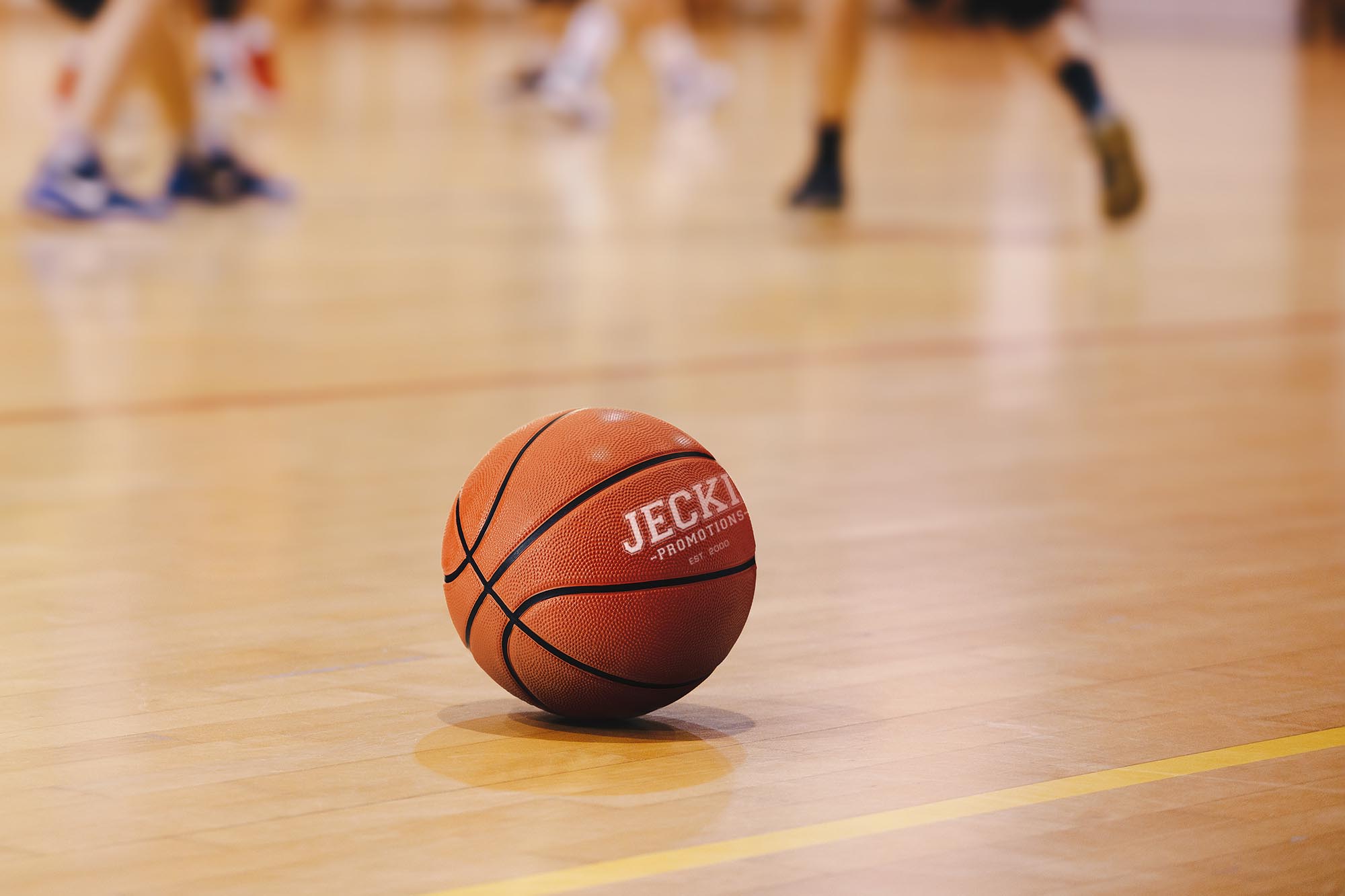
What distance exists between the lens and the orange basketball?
7.48ft

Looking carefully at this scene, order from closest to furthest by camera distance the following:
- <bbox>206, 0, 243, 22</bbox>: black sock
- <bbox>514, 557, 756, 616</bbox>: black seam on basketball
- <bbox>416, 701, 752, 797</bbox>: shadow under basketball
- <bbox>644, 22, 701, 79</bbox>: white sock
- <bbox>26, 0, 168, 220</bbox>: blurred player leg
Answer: <bbox>416, 701, 752, 797</bbox>: shadow under basketball, <bbox>514, 557, 756, 616</bbox>: black seam on basketball, <bbox>26, 0, 168, 220</bbox>: blurred player leg, <bbox>206, 0, 243, 22</bbox>: black sock, <bbox>644, 22, 701, 79</bbox>: white sock

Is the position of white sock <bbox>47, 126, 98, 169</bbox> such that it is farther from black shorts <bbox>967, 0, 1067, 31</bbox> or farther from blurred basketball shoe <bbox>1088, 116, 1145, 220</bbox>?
blurred basketball shoe <bbox>1088, 116, 1145, 220</bbox>

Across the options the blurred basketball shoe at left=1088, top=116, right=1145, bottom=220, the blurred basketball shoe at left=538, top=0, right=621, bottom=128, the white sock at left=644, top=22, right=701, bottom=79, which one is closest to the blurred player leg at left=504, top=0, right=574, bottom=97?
the blurred basketball shoe at left=538, top=0, right=621, bottom=128

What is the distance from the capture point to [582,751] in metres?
2.30

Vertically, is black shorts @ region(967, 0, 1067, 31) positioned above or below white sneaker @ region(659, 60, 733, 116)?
above

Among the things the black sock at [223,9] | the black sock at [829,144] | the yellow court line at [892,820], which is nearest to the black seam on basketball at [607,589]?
the yellow court line at [892,820]

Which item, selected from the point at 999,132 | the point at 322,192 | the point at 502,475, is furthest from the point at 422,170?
the point at 502,475

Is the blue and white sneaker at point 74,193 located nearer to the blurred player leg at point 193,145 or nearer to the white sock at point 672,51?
the blurred player leg at point 193,145

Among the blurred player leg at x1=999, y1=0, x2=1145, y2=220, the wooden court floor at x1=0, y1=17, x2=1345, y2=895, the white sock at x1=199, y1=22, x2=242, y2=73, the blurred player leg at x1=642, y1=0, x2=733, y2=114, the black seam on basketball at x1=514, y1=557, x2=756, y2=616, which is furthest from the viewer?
the blurred player leg at x1=642, y1=0, x2=733, y2=114

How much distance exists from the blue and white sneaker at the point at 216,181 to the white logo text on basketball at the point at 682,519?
5.45 metres

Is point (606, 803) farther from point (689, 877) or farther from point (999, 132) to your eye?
point (999, 132)

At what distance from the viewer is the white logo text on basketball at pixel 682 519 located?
7.53ft

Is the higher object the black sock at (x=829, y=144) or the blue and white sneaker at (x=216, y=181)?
the black sock at (x=829, y=144)

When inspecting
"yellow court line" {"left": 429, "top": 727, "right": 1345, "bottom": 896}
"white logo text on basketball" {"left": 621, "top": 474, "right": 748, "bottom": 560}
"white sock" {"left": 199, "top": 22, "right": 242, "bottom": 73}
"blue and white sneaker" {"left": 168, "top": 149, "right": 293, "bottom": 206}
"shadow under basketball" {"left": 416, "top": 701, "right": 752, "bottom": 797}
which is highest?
"white logo text on basketball" {"left": 621, "top": 474, "right": 748, "bottom": 560}
